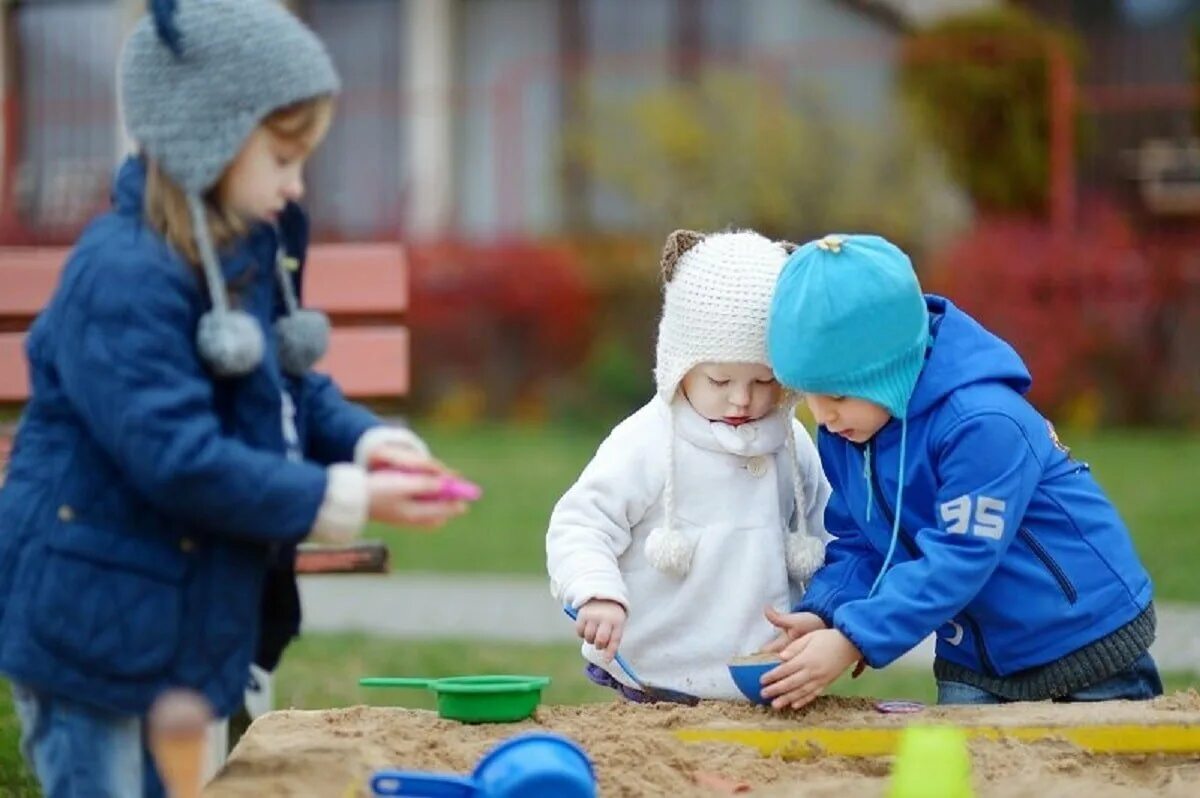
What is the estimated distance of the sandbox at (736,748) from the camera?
10.2ft

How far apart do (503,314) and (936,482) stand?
1174cm

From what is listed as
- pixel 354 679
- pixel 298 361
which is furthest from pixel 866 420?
pixel 354 679

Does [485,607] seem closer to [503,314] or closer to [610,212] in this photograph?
[503,314]

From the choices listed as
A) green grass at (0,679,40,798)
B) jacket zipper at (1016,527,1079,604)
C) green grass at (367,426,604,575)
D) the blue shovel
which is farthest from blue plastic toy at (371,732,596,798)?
green grass at (367,426,604,575)

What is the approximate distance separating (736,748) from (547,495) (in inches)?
275

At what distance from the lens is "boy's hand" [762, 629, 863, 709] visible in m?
3.45

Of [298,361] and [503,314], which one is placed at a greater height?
[298,361]

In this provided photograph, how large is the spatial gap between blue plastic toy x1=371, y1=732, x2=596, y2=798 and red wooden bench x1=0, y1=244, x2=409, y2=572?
70.6 inches

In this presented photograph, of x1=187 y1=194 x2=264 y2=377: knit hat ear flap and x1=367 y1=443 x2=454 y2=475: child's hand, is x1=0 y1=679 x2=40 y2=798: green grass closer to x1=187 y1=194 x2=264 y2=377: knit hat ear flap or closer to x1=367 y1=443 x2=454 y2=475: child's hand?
x1=367 y1=443 x2=454 y2=475: child's hand

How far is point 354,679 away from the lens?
221 inches

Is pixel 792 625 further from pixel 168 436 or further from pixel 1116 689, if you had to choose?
pixel 168 436

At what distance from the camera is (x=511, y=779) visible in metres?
2.87

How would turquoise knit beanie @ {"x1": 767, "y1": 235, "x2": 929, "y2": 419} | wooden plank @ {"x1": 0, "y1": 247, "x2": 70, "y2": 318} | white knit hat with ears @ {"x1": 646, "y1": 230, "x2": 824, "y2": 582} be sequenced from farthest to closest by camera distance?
wooden plank @ {"x1": 0, "y1": 247, "x2": 70, "y2": 318} → white knit hat with ears @ {"x1": 646, "y1": 230, "x2": 824, "y2": 582} → turquoise knit beanie @ {"x1": 767, "y1": 235, "x2": 929, "y2": 419}

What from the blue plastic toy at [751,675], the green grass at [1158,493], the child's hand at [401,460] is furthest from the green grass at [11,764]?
the green grass at [1158,493]
